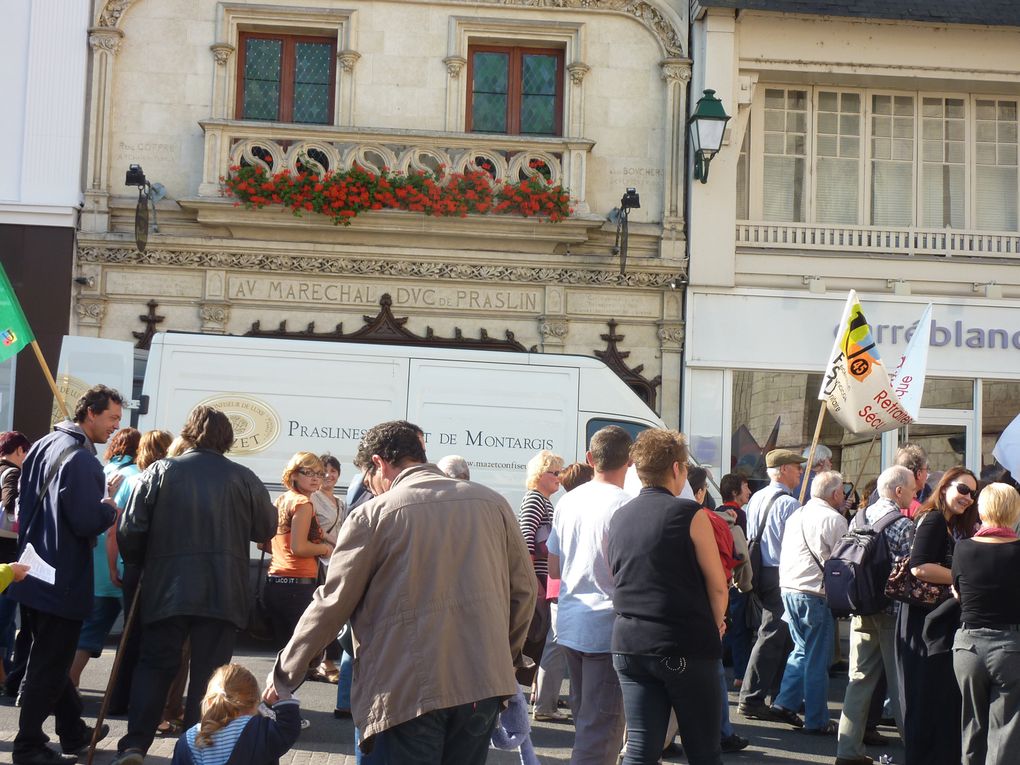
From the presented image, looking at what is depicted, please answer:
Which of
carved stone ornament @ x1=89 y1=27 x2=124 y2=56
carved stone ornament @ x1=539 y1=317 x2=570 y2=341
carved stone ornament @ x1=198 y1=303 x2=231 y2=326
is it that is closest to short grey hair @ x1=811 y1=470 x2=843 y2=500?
carved stone ornament @ x1=539 y1=317 x2=570 y2=341

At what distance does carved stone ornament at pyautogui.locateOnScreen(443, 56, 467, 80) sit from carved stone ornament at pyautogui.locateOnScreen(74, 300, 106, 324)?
5.17 m

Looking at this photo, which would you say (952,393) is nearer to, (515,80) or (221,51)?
(515,80)

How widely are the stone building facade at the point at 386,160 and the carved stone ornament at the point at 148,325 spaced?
0.14 m

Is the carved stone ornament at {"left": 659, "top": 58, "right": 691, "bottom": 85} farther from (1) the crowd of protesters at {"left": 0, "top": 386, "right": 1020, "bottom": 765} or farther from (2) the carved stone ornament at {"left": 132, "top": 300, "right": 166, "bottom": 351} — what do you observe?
(1) the crowd of protesters at {"left": 0, "top": 386, "right": 1020, "bottom": 765}

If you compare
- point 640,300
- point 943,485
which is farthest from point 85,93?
point 943,485

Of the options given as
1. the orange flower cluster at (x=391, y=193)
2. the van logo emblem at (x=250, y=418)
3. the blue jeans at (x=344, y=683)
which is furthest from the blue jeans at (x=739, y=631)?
the orange flower cluster at (x=391, y=193)

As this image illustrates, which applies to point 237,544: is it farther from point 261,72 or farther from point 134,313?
point 261,72

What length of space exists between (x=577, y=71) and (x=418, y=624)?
13.1 metres

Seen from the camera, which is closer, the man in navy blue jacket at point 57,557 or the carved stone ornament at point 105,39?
the man in navy blue jacket at point 57,557

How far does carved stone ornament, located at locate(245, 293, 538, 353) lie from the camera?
16.0 metres

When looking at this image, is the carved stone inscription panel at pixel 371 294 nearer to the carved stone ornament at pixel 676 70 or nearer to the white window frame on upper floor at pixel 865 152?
the carved stone ornament at pixel 676 70

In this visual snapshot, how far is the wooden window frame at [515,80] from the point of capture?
16.8 meters

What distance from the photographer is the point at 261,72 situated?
16.7 m

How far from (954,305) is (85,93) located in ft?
36.9
